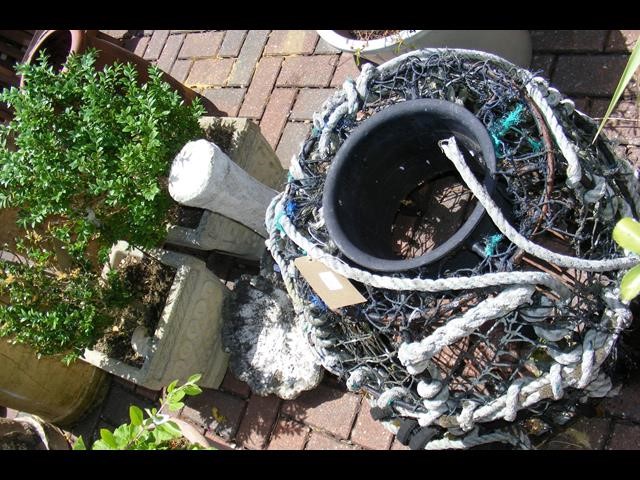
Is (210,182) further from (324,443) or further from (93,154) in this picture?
(324,443)

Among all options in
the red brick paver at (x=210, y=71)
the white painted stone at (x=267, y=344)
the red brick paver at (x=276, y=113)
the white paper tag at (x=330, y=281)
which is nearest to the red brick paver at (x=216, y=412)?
the white painted stone at (x=267, y=344)

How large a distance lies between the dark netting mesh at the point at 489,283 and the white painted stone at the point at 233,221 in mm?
722

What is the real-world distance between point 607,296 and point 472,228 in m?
0.35

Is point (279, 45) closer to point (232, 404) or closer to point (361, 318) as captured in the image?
point (232, 404)

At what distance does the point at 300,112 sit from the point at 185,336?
43.5 inches

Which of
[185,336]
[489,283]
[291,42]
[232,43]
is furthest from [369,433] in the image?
[232,43]

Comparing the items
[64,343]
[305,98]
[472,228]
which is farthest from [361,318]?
[305,98]

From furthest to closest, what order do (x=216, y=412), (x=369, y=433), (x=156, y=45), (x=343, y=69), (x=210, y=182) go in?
1. (x=156, y=45)
2. (x=343, y=69)
3. (x=216, y=412)
4. (x=369, y=433)
5. (x=210, y=182)

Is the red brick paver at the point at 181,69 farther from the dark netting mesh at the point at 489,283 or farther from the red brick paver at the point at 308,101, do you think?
the dark netting mesh at the point at 489,283

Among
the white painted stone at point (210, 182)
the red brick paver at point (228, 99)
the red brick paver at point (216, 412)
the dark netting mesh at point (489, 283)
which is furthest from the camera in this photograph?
the red brick paver at point (228, 99)

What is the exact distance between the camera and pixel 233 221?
99.9 inches

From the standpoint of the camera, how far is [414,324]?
58.6 inches

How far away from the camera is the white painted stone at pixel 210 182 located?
211 cm

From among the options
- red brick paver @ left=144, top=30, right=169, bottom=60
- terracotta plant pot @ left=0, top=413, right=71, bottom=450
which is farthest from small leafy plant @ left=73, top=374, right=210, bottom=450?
red brick paver @ left=144, top=30, right=169, bottom=60
